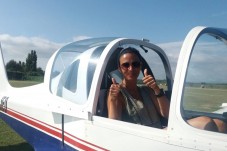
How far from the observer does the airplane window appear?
2.50 metres

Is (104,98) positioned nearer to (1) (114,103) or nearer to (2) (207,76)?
(1) (114,103)

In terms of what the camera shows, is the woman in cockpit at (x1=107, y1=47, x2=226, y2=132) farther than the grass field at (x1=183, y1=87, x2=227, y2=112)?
Yes

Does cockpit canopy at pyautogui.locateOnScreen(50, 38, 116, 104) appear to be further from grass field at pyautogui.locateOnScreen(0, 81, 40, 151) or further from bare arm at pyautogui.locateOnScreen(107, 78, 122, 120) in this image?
grass field at pyautogui.locateOnScreen(0, 81, 40, 151)

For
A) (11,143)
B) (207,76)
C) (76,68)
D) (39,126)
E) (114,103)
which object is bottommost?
(11,143)

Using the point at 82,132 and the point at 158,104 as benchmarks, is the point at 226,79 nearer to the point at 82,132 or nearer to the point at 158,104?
the point at 158,104

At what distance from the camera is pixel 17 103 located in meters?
4.74

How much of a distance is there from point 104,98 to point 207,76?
3.59ft

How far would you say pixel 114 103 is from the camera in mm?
2990

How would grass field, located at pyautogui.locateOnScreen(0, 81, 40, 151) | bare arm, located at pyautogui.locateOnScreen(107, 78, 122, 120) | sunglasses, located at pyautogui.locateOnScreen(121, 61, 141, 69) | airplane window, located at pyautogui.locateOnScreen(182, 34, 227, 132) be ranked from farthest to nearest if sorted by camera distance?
grass field, located at pyautogui.locateOnScreen(0, 81, 40, 151) < sunglasses, located at pyautogui.locateOnScreen(121, 61, 141, 69) < bare arm, located at pyautogui.locateOnScreen(107, 78, 122, 120) < airplane window, located at pyautogui.locateOnScreen(182, 34, 227, 132)

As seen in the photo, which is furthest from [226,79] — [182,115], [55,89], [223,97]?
[55,89]

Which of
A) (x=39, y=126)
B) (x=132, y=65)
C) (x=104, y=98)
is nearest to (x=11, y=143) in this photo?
(x=39, y=126)

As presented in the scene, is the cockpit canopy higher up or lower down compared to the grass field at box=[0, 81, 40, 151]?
higher up

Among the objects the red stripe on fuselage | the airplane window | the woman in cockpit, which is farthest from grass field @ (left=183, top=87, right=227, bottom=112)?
the red stripe on fuselage

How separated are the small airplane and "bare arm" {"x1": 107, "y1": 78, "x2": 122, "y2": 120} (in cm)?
11
